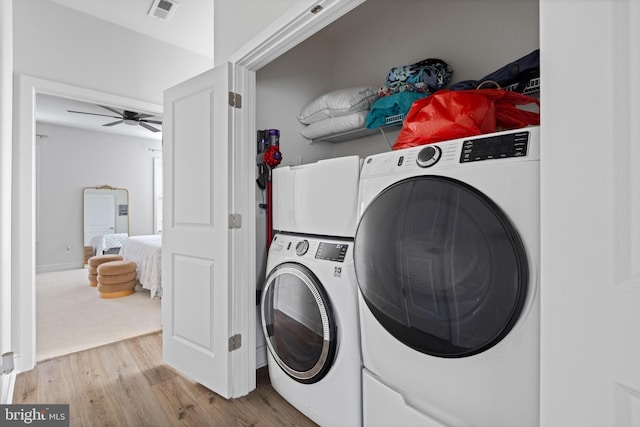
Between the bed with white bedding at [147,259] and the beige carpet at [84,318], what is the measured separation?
17cm

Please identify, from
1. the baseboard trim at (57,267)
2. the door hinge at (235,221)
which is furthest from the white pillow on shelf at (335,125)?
the baseboard trim at (57,267)

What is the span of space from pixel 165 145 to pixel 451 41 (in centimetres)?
200

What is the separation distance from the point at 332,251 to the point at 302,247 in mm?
221

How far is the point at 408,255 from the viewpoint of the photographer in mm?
1086

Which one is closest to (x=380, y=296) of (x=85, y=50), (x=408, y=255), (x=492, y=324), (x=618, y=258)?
(x=408, y=255)

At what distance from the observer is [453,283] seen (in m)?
0.97

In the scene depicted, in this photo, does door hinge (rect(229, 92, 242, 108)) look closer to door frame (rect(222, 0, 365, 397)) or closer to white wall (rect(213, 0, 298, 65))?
door frame (rect(222, 0, 365, 397))

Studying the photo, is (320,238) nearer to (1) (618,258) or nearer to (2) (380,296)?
(2) (380,296)

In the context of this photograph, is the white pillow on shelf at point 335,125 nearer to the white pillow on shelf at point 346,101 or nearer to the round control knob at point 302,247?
the white pillow on shelf at point 346,101

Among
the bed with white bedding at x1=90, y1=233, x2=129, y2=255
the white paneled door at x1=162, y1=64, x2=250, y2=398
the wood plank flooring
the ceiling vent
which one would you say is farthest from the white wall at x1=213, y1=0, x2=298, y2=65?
the bed with white bedding at x1=90, y1=233, x2=129, y2=255

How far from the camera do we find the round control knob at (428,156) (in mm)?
1061

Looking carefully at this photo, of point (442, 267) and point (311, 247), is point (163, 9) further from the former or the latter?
point (442, 267)

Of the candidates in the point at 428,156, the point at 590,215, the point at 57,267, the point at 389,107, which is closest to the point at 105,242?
the point at 57,267

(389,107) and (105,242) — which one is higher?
(389,107)
